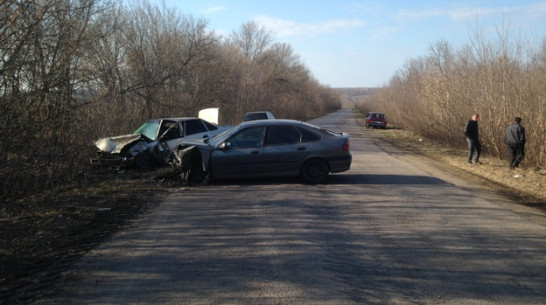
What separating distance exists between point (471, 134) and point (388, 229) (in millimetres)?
10000

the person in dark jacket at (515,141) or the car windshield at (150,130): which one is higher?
the car windshield at (150,130)

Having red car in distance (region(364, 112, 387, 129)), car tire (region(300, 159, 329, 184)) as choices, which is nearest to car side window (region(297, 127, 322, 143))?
car tire (region(300, 159, 329, 184))

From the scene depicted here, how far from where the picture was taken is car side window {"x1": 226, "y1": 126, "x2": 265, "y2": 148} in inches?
417

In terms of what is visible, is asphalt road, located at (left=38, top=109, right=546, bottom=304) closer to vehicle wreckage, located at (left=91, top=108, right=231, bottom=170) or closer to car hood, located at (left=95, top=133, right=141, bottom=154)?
vehicle wreckage, located at (left=91, top=108, right=231, bottom=170)

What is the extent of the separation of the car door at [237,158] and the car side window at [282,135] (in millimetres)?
289

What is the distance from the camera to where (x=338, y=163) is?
35.3 ft

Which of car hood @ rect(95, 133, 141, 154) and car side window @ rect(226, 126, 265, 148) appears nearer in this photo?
car side window @ rect(226, 126, 265, 148)

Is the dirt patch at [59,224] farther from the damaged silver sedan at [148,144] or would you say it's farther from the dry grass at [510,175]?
the dry grass at [510,175]

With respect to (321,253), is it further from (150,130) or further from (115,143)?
(150,130)

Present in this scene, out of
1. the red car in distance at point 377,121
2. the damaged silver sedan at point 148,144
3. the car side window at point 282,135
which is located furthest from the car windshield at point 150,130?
the red car in distance at point 377,121

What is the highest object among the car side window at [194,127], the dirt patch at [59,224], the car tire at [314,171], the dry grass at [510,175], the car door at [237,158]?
the car side window at [194,127]

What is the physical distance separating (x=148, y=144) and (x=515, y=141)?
11.3 meters

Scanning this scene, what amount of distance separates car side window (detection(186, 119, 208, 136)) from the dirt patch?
2.75 meters

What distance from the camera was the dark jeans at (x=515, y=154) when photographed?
14070 millimetres
